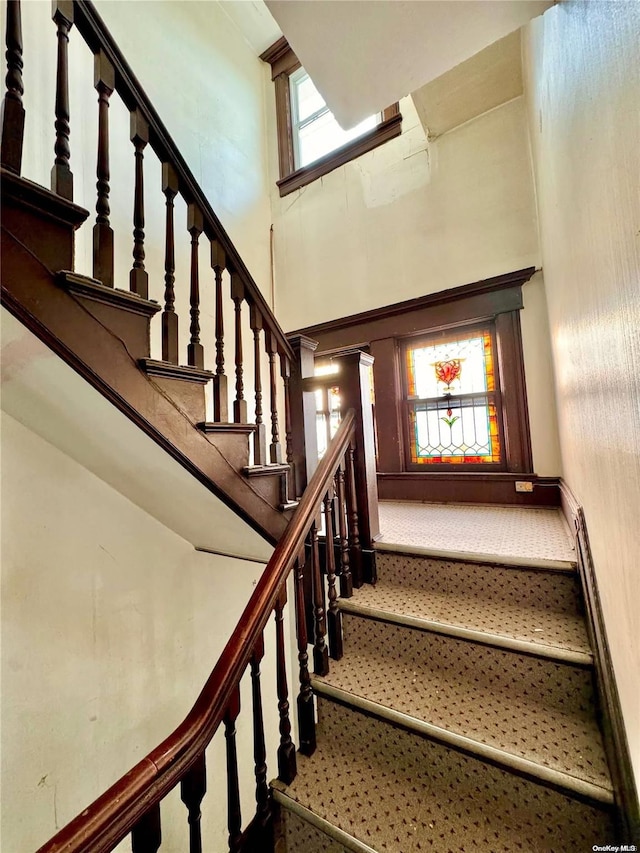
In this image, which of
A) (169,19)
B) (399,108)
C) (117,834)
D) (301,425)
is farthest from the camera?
(399,108)

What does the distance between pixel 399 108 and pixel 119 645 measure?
467 cm

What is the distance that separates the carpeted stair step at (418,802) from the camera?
42.4 inches

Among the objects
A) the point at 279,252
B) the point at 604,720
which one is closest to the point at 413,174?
the point at 279,252

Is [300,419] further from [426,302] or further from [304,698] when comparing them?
[426,302]

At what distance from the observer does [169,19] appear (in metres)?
3.13

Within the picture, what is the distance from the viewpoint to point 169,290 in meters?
1.40

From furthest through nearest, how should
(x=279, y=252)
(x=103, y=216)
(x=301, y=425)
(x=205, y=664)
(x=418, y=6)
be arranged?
(x=279, y=252)
(x=205, y=664)
(x=301, y=425)
(x=103, y=216)
(x=418, y=6)

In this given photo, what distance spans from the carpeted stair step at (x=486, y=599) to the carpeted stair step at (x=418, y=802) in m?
0.41

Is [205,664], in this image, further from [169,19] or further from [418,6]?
[169,19]

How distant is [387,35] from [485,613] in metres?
2.03

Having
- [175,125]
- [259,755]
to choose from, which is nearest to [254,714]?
[259,755]

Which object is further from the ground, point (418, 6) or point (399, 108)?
point (399, 108)

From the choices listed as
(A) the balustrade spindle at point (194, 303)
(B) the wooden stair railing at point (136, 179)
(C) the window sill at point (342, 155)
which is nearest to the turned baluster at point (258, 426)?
(B) the wooden stair railing at point (136, 179)

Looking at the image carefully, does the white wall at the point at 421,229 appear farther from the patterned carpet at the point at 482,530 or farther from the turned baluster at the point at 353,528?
the turned baluster at the point at 353,528
